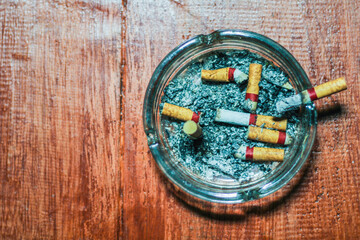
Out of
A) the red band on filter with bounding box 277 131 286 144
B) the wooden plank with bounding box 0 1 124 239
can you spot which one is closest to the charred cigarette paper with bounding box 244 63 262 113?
the red band on filter with bounding box 277 131 286 144

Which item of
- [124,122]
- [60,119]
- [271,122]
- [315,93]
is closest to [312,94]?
[315,93]

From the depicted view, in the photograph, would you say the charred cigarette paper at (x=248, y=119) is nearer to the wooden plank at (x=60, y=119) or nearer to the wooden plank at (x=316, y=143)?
the wooden plank at (x=316, y=143)

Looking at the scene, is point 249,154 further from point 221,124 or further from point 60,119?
point 60,119

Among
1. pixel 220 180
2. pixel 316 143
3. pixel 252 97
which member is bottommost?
pixel 220 180

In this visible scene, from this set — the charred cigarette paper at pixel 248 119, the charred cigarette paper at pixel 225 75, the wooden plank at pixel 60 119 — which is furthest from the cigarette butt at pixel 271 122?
the wooden plank at pixel 60 119

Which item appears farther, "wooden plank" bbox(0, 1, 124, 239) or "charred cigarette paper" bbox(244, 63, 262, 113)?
"wooden plank" bbox(0, 1, 124, 239)

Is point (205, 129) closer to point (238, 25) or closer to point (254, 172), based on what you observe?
point (254, 172)

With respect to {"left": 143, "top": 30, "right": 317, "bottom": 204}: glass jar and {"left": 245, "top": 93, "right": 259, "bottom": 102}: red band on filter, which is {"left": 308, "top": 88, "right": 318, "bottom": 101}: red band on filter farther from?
{"left": 245, "top": 93, "right": 259, "bottom": 102}: red band on filter
